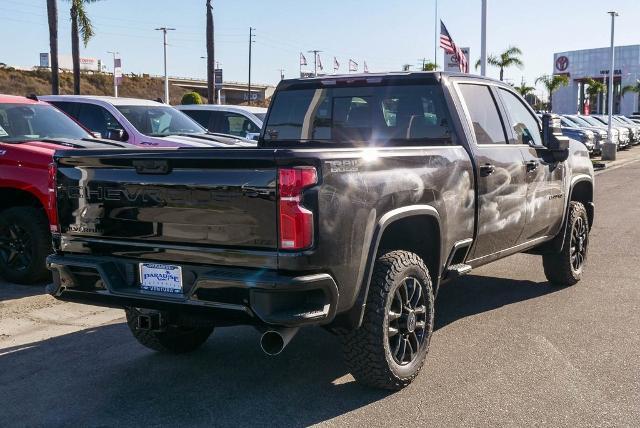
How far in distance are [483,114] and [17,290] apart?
15.6 ft

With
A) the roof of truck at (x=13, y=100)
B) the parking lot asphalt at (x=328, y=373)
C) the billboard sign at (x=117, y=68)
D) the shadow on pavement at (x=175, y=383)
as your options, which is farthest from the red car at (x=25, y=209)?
the billboard sign at (x=117, y=68)

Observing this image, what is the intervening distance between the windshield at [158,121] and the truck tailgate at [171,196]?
7.14m

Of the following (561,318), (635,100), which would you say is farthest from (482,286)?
(635,100)

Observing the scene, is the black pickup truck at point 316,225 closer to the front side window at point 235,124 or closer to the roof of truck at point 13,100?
the roof of truck at point 13,100

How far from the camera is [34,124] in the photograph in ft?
28.4

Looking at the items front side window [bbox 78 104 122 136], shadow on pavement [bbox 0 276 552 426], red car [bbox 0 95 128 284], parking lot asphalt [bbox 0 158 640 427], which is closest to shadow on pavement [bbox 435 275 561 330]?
parking lot asphalt [bbox 0 158 640 427]

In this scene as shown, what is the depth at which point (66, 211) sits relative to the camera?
4688 millimetres

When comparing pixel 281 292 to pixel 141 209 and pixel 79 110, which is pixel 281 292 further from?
pixel 79 110

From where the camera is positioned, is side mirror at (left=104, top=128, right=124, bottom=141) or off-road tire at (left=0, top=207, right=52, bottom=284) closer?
off-road tire at (left=0, top=207, right=52, bottom=284)

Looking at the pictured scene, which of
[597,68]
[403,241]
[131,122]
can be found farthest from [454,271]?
[597,68]

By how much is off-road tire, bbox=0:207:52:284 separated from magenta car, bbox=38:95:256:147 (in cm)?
349

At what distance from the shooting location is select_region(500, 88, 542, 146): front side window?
6527mm

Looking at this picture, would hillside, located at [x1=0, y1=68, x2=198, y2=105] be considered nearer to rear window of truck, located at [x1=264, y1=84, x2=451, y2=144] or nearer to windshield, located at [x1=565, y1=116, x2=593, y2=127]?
windshield, located at [x1=565, y1=116, x2=593, y2=127]

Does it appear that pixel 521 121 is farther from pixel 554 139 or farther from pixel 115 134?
pixel 115 134
